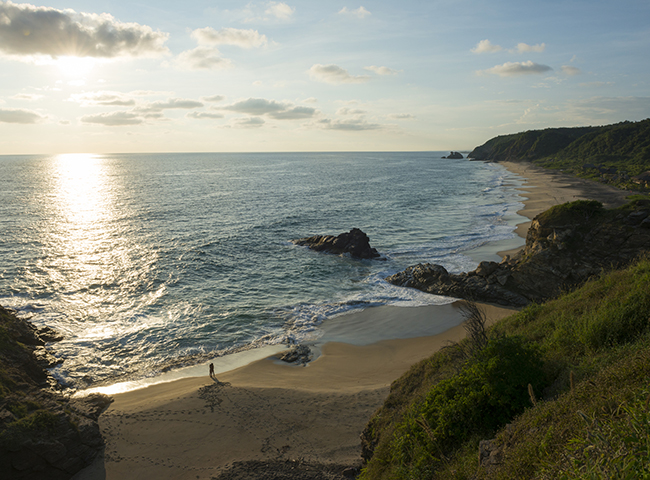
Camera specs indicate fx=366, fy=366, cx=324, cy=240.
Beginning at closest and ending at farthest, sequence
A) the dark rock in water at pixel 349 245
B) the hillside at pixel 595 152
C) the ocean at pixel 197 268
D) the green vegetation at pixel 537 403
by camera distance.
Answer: the green vegetation at pixel 537 403 → the ocean at pixel 197 268 → the dark rock in water at pixel 349 245 → the hillside at pixel 595 152

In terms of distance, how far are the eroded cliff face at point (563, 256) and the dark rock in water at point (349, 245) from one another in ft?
32.1

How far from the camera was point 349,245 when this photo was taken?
35812 mm

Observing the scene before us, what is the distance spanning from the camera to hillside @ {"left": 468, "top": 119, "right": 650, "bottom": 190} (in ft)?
244

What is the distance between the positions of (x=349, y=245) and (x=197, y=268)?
14.2 meters

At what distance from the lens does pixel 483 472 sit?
5.80m

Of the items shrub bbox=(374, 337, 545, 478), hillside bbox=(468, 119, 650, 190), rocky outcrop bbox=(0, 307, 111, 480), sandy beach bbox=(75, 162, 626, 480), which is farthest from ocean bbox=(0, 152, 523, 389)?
→ hillside bbox=(468, 119, 650, 190)

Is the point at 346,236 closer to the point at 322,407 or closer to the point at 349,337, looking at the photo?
the point at 349,337

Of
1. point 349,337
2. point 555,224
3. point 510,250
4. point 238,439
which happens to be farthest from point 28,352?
point 510,250

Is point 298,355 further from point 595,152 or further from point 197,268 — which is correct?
point 595,152

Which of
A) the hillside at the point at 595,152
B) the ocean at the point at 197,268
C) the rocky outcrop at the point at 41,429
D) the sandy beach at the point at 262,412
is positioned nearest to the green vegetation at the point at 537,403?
the sandy beach at the point at 262,412

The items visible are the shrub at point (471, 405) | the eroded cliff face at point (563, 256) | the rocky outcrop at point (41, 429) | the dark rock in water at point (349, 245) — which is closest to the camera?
the shrub at point (471, 405)

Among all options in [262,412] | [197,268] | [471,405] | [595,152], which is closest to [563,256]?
[471,405]

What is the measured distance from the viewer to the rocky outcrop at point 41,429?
1056cm

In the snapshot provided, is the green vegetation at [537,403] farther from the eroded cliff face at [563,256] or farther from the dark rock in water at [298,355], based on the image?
the eroded cliff face at [563,256]
